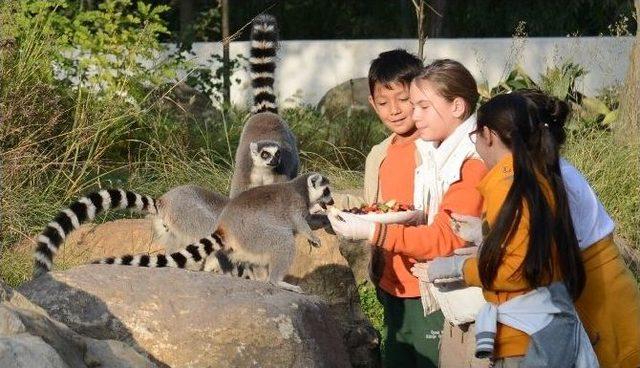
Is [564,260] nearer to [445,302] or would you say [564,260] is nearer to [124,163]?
[445,302]

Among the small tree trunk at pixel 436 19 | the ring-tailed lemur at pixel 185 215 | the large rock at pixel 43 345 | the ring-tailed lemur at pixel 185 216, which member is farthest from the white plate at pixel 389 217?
the small tree trunk at pixel 436 19

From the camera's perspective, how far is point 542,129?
3.45 m

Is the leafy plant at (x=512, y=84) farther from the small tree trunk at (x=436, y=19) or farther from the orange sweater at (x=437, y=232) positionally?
the small tree trunk at (x=436, y=19)

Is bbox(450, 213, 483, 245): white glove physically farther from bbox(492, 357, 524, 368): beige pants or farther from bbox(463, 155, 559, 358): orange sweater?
bbox(492, 357, 524, 368): beige pants

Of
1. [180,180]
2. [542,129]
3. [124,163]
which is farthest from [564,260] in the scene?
[124,163]

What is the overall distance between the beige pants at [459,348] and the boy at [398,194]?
0.23 m

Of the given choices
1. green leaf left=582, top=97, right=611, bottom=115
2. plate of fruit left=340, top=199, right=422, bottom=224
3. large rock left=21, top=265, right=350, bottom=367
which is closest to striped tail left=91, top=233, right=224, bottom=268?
large rock left=21, top=265, right=350, bottom=367

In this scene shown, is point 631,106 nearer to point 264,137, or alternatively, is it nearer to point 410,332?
point 264,137

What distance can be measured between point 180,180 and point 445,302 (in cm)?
445

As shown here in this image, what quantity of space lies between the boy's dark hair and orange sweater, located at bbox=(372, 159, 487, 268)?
26.2 inches

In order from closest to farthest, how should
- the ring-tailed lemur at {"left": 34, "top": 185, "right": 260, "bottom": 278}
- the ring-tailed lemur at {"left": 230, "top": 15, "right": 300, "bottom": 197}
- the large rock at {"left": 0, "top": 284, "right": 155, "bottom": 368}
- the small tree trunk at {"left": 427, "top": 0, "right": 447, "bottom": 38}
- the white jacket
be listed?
the large rock at {"left": 0, "top": 284, "right": 155, "bottom": 368}
the white jacket
the ring-tailed lemur at {"left": 34, "top": 185, "right": 260, "bottom": 278}
the ring-tailed lemur at {"left": 230, "top": 15, "right": 300, "bottom": 197}
the small tree trunk at {"left": 427, "top": 0, "right": 447, "bottom": 38}

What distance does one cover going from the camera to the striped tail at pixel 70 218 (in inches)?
189

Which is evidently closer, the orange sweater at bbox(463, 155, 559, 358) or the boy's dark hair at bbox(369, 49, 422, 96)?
the orange sweater at bbox(463, 155, 559, 358)

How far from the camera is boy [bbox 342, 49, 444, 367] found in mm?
4211
